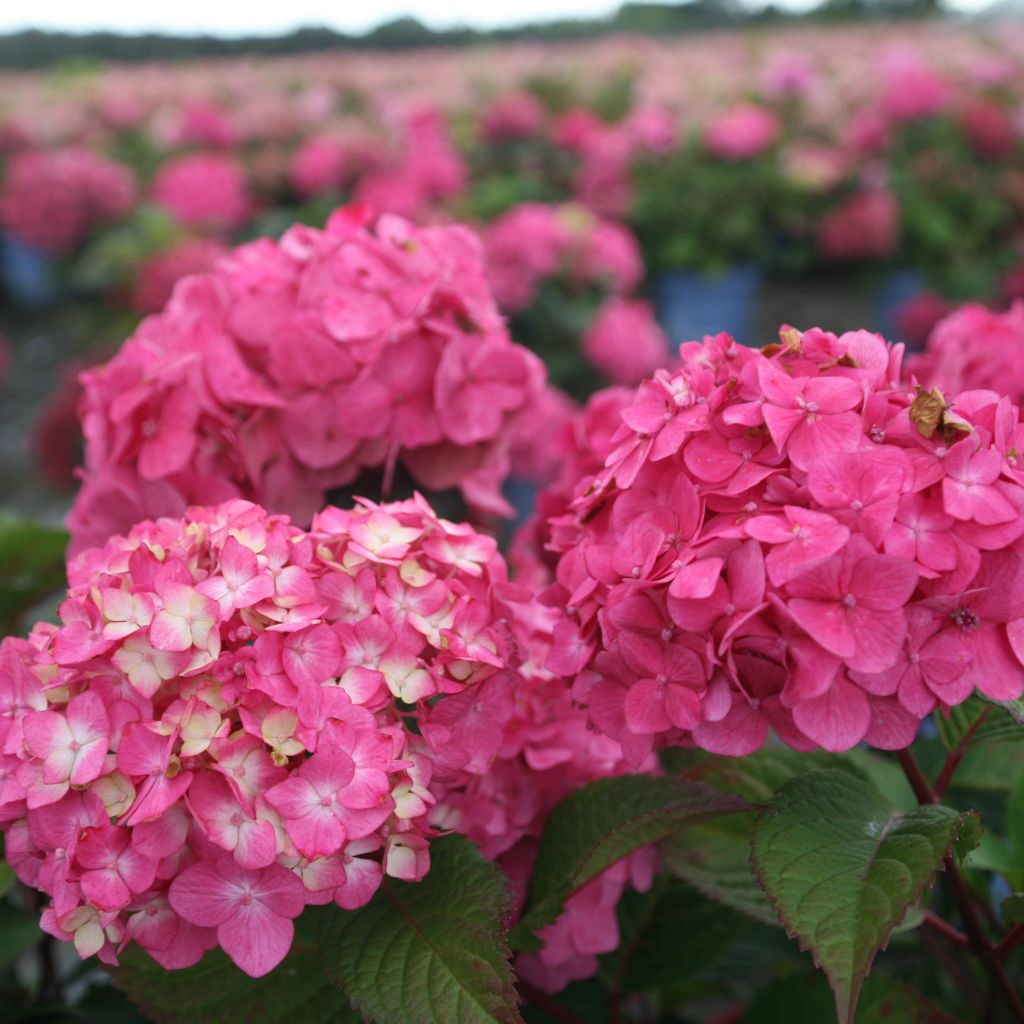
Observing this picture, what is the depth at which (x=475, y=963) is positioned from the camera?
64 centimetres

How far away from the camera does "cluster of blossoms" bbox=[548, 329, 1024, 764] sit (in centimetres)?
58

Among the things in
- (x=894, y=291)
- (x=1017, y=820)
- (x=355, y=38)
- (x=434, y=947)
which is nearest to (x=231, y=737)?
(x=434, y=947)

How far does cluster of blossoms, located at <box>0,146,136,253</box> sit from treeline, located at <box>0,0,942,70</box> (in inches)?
370

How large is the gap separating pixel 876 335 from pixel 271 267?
1.85 feet

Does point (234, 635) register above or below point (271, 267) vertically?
below

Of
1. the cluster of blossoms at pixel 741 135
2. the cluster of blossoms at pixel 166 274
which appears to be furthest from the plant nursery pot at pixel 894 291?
the cluster of blossoms at pixel 166 274

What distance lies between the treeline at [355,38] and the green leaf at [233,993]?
1371 centimetres

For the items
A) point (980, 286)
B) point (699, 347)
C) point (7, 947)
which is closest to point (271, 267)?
point (699, 347)

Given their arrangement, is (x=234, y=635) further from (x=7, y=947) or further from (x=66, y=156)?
(x=66, y=156)

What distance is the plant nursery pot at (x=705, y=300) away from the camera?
15.3 ft

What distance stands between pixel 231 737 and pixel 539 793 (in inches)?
12.4

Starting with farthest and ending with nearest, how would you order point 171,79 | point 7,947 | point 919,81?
point 171,79, point 919,81, point 7,947

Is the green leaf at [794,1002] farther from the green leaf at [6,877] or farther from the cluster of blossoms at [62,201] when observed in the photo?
the cluster of blossoms at [62,201]

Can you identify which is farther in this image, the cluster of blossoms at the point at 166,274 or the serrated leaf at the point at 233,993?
A: the cluster of blossoms at the point at 166,274
